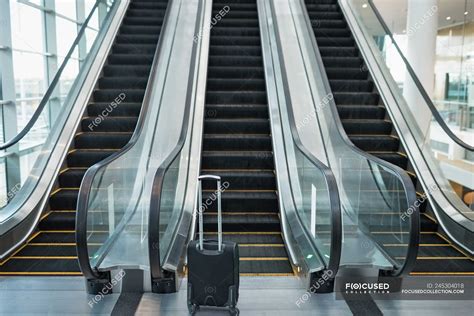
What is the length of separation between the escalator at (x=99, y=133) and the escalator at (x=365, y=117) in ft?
9.71

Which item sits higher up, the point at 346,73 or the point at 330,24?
the point at 330,24

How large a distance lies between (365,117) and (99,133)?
3795 mm

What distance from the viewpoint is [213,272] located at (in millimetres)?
3605

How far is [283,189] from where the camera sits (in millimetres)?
5738

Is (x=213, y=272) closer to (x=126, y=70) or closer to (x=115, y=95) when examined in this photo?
(x=115, y=95)

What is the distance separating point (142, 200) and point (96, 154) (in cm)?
151

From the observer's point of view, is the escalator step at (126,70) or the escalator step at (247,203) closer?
the escalator step at (247,203)

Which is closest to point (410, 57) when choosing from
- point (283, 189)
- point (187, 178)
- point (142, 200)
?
point (283, 189)

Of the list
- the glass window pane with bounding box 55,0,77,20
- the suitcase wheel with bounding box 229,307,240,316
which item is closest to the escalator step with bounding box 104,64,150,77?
the glass window pane with bounding box 55,0,77,20

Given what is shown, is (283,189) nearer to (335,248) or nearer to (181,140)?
(181,140)

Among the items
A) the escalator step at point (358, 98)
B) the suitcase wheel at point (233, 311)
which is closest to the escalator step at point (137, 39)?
the escalator step at point (358, 98)

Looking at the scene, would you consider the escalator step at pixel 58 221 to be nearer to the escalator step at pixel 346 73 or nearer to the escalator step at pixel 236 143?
the escalator step at pixel 236 143

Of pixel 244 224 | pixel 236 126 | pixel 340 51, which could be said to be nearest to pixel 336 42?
pixel 340 51

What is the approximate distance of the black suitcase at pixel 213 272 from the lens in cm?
359
